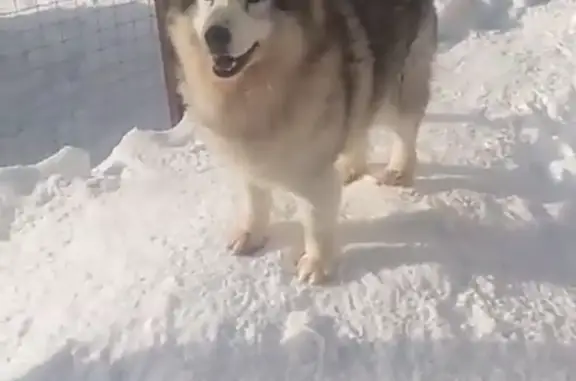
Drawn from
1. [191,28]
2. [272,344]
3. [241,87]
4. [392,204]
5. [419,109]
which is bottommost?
[272,344]

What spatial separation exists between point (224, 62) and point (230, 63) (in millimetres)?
13

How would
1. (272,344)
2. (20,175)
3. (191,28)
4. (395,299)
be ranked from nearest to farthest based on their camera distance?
1. (191,28)
2. (272,344)
3. (395,299)
4. (20,175)

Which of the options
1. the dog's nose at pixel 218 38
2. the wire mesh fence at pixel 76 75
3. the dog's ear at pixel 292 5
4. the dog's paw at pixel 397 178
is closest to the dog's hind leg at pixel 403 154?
the dog's paw at pixel 397 178

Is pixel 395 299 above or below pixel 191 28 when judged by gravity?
below

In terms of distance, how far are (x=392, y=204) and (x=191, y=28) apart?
0.88m

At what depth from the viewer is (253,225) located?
1942 mm

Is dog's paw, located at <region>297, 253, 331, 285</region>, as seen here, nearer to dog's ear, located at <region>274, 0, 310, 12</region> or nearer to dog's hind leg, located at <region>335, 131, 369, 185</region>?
dog's hind leg, located at <region>335, 131, 369, 185</region>

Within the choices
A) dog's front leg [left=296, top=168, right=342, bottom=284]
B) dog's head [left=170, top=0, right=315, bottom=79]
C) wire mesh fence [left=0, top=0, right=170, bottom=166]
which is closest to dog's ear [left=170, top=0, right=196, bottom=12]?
dog's head [left=170, top=0, right=315, bottom=79]

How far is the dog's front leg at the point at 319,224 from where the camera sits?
5.57 feet

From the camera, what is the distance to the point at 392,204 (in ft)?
6.82

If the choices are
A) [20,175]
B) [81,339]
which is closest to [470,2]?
[20,175]

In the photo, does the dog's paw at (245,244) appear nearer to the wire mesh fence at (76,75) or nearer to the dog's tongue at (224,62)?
the dog's tongue at (224,62)

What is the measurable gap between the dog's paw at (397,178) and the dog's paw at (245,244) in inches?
17.8

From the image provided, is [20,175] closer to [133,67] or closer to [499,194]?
[133,67]
